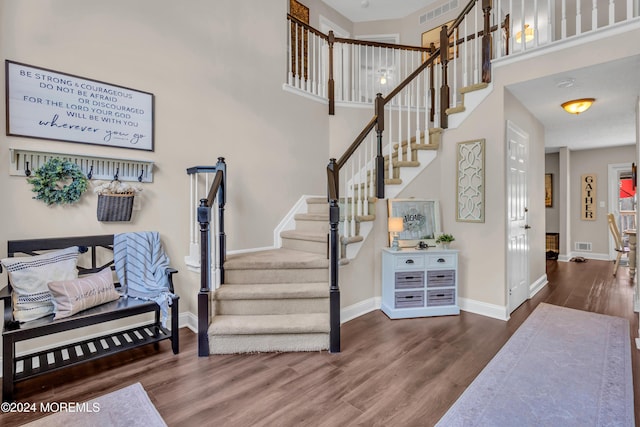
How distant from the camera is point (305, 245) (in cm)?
362

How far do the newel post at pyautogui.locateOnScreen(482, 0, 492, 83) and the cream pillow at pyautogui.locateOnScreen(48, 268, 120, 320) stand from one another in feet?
13.6

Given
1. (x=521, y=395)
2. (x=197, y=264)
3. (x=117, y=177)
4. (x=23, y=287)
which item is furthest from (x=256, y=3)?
(x=521, y=395)

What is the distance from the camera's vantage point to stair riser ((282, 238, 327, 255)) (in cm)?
340

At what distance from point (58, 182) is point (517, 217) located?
462 cm

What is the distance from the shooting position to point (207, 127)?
3.32m

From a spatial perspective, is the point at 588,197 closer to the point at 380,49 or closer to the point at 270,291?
the point at 380,49

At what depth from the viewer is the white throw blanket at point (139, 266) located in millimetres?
2656

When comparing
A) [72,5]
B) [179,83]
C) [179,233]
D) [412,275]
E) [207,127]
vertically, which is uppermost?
[72,5]

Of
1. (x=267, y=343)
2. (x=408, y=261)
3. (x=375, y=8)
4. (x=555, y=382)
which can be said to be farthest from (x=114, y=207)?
(x=375, y=8)

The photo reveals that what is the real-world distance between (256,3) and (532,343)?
460cm

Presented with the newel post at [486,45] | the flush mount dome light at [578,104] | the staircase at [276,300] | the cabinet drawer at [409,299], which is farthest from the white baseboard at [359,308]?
the flush mount dome light at [578,104]

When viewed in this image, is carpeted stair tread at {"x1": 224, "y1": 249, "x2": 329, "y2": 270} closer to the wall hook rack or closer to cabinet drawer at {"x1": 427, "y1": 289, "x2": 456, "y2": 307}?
the wall hook rack

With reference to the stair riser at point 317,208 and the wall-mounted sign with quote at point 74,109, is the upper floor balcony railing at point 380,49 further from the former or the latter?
the wall-mounted sign with quote at point 74,109

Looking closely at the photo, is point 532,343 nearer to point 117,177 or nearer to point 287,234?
point 287,234
